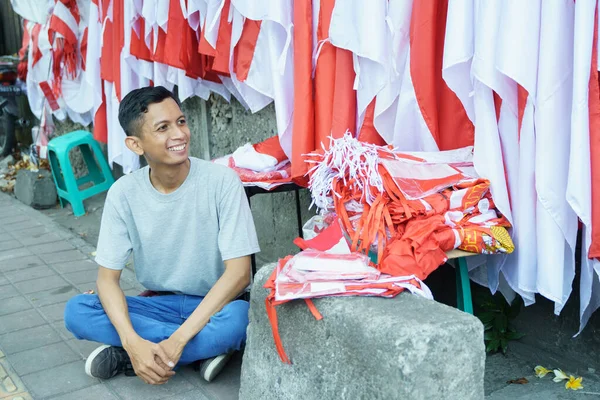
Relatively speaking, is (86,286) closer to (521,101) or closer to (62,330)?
(62,330)

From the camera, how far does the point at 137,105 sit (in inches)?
118

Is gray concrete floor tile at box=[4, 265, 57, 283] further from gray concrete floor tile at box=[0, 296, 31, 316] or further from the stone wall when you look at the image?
the stone wall

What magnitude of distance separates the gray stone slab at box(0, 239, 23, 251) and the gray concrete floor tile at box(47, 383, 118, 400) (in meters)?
2.61

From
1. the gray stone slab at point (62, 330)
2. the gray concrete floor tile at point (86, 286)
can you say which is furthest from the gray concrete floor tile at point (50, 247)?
the gray stone slab at point (62, 330)

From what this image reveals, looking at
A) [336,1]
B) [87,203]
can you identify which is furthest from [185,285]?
[87,203]

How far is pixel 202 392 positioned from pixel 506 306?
1.36m

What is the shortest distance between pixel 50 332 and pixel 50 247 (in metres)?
1.74

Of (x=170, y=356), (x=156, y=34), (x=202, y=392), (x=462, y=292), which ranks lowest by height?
(x=202, y=392)

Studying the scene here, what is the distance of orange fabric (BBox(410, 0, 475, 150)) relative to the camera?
2826 mm

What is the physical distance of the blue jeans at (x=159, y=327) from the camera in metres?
2.95

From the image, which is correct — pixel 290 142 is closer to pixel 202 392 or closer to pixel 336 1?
pixel 336 1

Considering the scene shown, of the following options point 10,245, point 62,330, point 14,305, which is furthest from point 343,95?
point 10,245

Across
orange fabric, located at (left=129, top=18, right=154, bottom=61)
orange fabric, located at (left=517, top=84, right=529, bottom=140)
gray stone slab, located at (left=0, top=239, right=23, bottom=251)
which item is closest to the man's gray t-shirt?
orange fabric, located at (left=517, top=84, right=529, bottom=140)

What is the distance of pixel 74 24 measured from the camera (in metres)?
6.24
